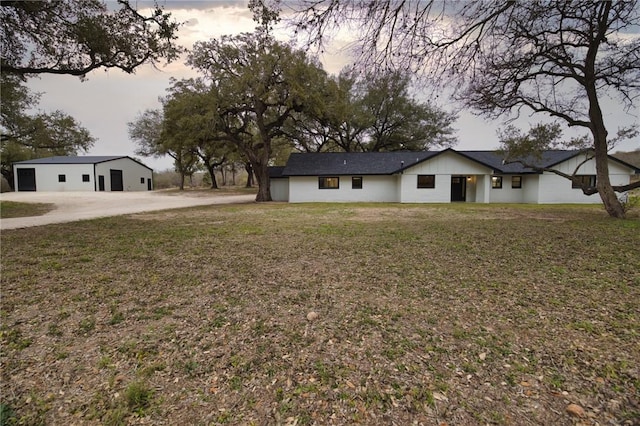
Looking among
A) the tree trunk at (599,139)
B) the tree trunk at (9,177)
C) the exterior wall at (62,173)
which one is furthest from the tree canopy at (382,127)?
the tree trunk at (9,177)

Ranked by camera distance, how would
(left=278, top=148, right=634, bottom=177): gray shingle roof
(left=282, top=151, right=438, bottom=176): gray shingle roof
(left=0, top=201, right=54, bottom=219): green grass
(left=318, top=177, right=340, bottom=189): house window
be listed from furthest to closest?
(left=318, top=177, right=340, bottom=189): house window → (left=282, top=151, right=438, bottom=176): gray shingle roof → (left=278, top=148, right=634, bottom=177): gray shingle roof → (left=0, top=201, right=54, bottom=219): green grass

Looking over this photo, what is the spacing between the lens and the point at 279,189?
24.0 meters

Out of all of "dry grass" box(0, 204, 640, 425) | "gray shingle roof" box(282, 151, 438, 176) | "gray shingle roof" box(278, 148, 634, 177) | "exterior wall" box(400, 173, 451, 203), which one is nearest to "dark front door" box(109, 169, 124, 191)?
"gray shingle roof" box(278, 148, 634, 177)

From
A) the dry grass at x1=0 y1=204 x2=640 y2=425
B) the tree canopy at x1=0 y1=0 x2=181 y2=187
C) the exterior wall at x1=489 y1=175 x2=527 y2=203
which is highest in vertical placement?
the tree canopy at x1=0 y1=0 x2=181 y2=187

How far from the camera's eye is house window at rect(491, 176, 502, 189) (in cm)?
2198

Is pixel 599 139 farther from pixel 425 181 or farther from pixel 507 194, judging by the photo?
pixel 507 194

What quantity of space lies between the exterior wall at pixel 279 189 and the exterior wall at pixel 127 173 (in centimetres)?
2099

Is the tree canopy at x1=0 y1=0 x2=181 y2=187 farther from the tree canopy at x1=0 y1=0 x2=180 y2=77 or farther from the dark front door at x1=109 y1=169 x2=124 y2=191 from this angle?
the dark front door at x1=109 y1=169 x2=124 y2=191

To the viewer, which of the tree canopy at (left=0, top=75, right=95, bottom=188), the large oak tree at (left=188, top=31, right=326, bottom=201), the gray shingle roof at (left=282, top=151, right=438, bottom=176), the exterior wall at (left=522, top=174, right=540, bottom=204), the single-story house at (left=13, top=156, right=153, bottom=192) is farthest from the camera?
the single-story house at (left=13, top=156, right=153, bottom=192)

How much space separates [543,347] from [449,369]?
3.16 ft

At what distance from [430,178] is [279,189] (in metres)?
11.1

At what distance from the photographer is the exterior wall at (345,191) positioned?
21938 mm

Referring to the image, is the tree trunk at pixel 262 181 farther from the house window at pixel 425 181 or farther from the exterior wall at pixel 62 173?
the exterior wall at pixel 62 173

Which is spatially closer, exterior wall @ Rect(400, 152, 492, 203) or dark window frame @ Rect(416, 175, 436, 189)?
exterior wall @ Rect(400, 152, 492, 203)
